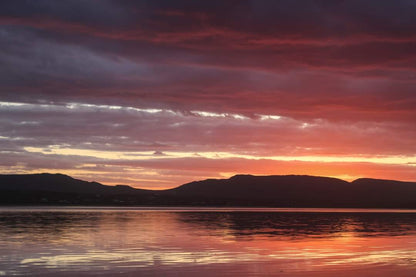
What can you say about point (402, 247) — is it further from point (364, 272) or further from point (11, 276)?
point (11, 276)

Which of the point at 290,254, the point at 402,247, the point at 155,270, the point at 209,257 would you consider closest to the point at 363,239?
the point at 402,247

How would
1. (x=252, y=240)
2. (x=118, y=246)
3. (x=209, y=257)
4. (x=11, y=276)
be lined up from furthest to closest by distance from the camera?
1. (x=252, y=240)
2. (x=118, y=246)
3. (x=209, y=257)
4. (x=11, y=276)

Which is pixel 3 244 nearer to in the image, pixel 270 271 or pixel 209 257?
pixel 209 257

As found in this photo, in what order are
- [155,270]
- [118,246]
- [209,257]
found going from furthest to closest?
1. [118,246]
2. [209,257]
3. [155,270]

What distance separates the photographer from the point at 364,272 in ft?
97.2

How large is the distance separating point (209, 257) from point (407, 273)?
11995 mm

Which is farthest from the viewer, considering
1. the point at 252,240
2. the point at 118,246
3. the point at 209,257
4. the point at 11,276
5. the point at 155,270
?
the point at 252,240

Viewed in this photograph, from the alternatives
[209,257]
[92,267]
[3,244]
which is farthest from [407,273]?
[3,244]

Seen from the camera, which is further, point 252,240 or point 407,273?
point 252,240

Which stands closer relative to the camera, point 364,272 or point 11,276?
point 11,276

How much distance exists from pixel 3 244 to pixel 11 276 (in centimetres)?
1475

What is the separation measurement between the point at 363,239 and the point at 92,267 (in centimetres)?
2875

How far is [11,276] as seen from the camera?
27.2m

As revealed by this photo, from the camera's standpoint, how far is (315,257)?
1415 inches
